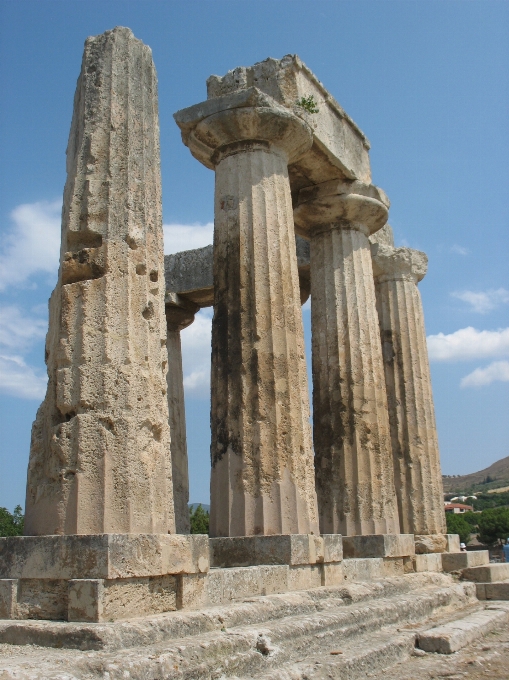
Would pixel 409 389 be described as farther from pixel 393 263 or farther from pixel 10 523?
pixel 10 523

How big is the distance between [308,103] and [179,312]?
701 cm

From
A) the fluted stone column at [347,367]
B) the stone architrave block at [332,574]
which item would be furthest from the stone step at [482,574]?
the stone architrave block at [332,574]

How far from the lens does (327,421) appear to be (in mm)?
11828

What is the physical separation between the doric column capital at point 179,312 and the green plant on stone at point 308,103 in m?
6.40

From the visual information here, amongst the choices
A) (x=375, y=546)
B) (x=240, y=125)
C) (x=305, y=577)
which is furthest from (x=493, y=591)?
(x=240, y=125)

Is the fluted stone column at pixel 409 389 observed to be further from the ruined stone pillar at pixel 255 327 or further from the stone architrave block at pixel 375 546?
the ruined stone pillar at pixel 255 327

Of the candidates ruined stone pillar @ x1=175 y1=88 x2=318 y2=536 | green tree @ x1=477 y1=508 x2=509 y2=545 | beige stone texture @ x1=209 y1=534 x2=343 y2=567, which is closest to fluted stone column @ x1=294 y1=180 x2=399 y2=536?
ruined stone pillar @ x1=175 y1=88 x2=318 y2=536

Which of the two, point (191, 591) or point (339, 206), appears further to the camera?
point (339, 206)

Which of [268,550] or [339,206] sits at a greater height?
[339,206]

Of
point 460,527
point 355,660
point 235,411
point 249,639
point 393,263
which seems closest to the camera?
point 249,639

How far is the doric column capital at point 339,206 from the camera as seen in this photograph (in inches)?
484

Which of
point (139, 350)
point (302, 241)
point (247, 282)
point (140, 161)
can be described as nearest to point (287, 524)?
point (247, 282)

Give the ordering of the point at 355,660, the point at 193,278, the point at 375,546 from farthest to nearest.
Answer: the point at 193,278, the point at 375,546, the point at 355,660

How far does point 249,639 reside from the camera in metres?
5.46
